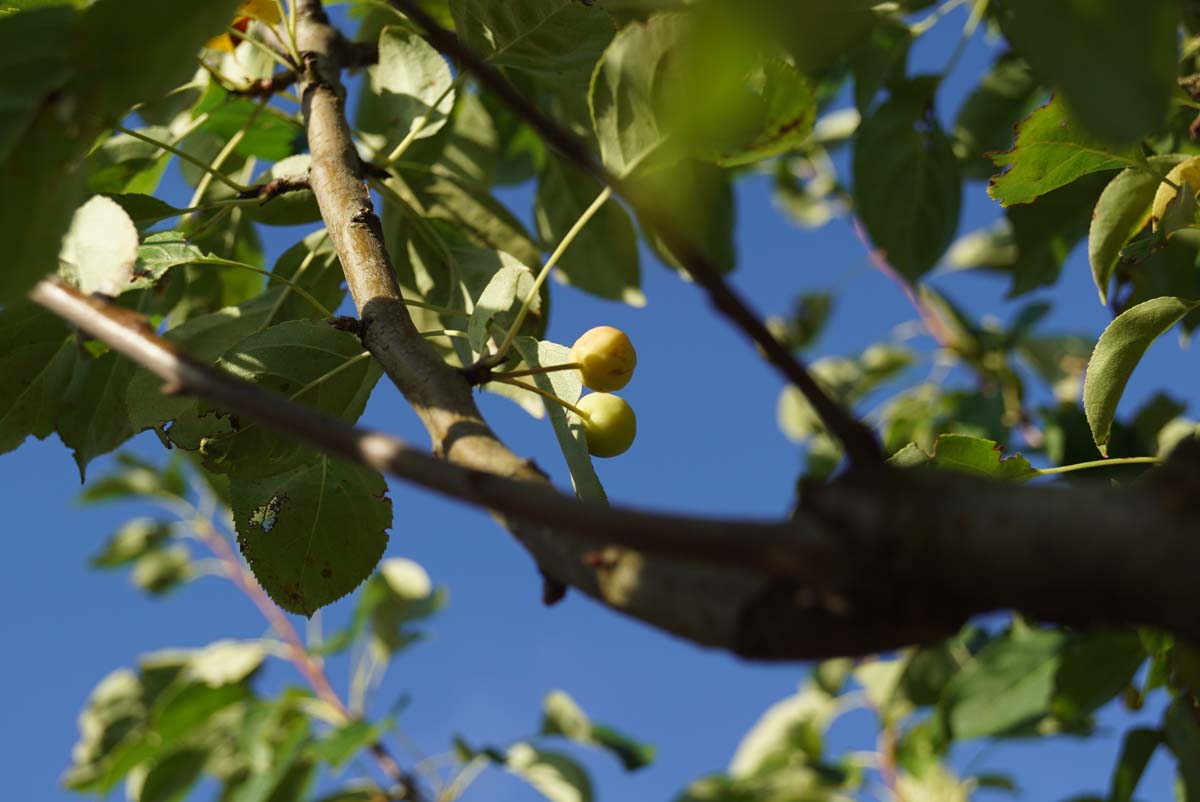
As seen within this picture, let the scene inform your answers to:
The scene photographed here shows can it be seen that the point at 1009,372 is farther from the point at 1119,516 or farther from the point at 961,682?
the point at 1119,516

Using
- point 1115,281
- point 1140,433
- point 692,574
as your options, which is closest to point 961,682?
point 1140,433

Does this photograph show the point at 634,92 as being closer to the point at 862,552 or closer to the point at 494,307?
the point at 494,307

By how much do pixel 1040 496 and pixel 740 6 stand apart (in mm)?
222

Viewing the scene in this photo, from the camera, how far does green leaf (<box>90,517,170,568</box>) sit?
441 cm

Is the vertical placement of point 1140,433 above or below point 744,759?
above

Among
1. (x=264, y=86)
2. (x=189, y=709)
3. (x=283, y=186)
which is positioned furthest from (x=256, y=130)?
(x=189, y=709)

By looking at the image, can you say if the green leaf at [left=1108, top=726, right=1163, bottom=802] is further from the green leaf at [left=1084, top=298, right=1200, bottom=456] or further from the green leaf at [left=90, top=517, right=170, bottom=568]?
the green leaf at [left=90, top=517, right=170, bottom=568]

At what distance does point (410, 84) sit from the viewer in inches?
59.1

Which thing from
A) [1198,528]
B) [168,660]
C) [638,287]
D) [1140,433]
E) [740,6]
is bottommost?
[1140,433]

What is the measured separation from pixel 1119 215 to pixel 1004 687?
1469 mm

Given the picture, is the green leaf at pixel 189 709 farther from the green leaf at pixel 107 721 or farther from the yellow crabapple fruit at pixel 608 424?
the yellow crabapple fruit at pixel 608 424

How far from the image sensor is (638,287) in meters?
1.92

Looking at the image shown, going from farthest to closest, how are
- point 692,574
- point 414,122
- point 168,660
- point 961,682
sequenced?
point 168,660
point 961,682
point 414,122
point 692,574

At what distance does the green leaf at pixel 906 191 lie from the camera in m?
2.19
